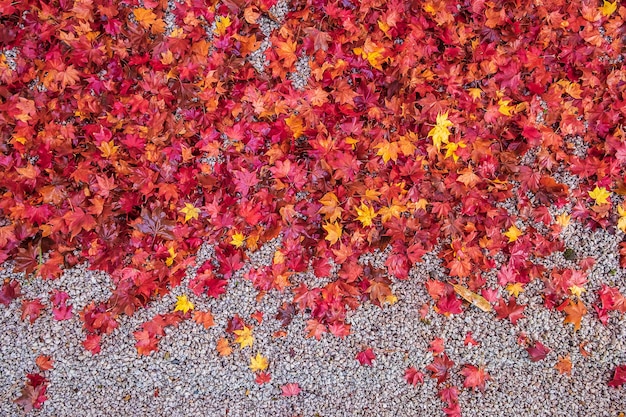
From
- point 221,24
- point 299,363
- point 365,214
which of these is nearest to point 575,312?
point 365,214

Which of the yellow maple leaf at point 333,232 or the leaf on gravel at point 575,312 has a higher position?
the yellow maple leaf at point 333,232

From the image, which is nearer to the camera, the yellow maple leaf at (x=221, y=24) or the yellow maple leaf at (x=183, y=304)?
the yellow maple leaf at (x=183, y=304)

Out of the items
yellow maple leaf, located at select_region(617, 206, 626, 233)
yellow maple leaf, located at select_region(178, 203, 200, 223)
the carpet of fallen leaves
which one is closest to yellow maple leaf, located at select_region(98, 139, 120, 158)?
the carpet of fallen leaves

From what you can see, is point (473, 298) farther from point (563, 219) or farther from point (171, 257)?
point (171, 257)

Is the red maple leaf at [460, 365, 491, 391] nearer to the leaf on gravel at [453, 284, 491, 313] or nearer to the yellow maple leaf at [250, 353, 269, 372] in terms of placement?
the leaf on gravel at [453, 284, 491, 313]

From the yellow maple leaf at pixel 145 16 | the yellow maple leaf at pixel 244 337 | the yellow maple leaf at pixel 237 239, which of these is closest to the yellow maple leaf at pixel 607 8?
the yellow maple leaf at pixel 237 239

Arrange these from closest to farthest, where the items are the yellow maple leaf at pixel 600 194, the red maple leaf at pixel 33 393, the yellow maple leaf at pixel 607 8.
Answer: the red maple leaf at pixel 33 393, the yellow maple leaf at pixel 600 194, the yellow maple leaf at pixel 607 8

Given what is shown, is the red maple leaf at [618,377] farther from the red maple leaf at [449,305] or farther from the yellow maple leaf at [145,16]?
the yellow maple leaf at [145,16]
